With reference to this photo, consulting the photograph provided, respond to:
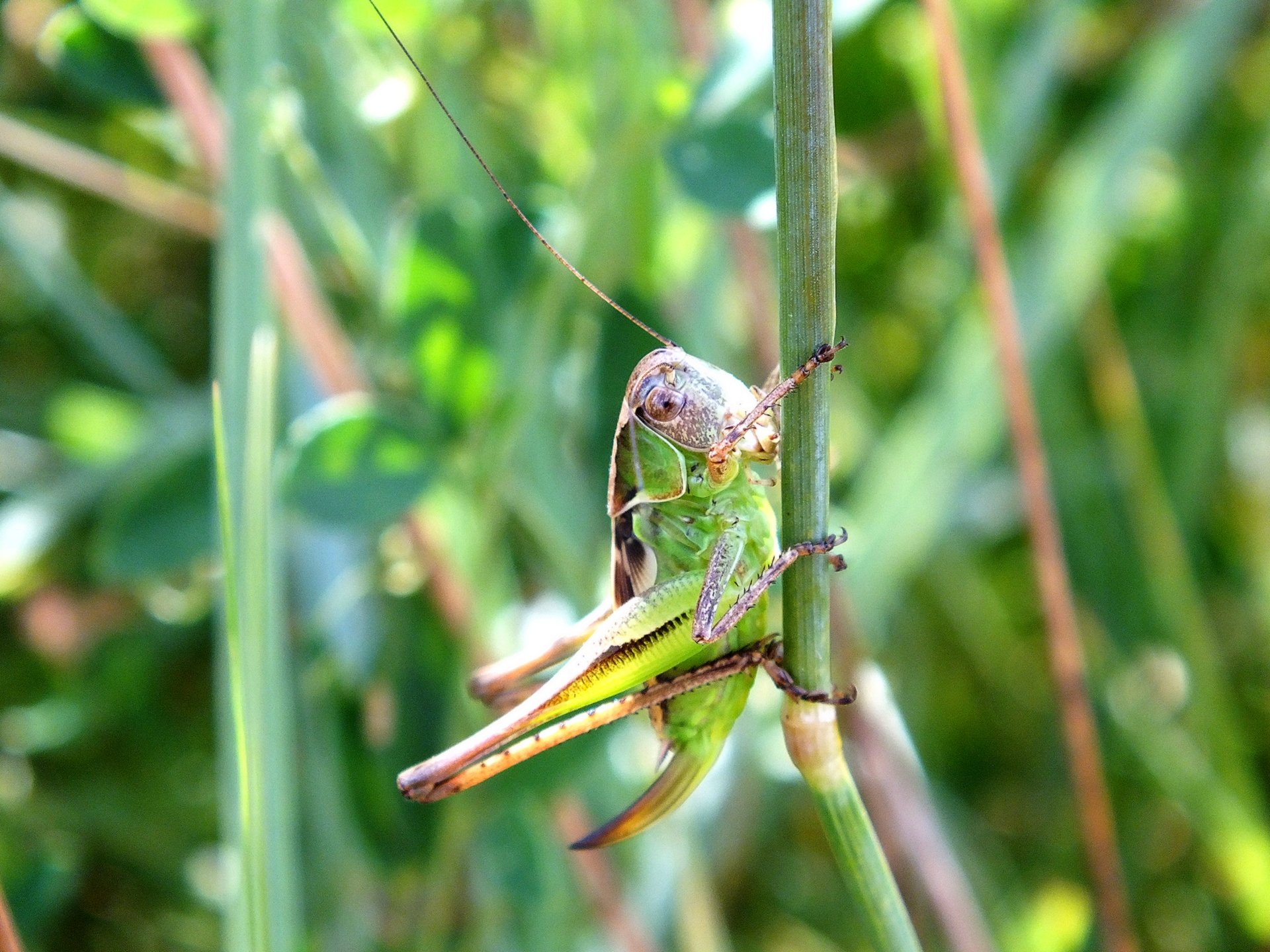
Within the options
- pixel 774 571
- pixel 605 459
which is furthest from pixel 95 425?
pixel 774 571

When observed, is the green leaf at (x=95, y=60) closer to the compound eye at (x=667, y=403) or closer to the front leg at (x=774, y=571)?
the compound eye at (x=667, y=403)

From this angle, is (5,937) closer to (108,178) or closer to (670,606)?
(670,606)

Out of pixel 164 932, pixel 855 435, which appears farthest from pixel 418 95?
pixel 164 932

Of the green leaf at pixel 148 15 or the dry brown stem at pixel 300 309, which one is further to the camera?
the dry brown stem at pixel 300 309

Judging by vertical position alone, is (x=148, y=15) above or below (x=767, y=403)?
above

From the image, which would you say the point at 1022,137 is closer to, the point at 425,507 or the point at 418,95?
the point at 418,95

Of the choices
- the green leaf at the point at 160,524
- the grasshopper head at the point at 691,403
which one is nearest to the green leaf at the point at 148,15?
the green leaf at the point at 160,524

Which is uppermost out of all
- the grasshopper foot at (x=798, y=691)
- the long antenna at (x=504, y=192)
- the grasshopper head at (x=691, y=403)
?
the long antenna at (x=504, y=192)
